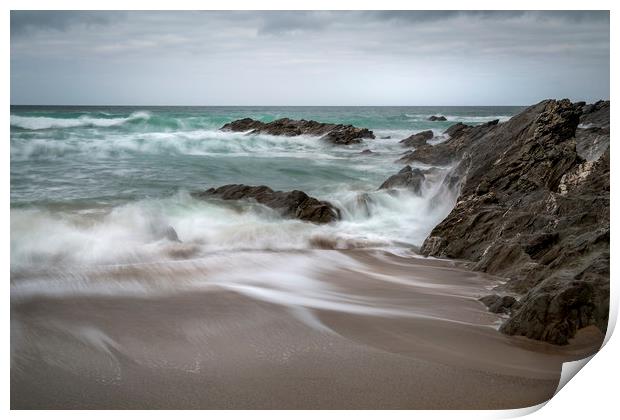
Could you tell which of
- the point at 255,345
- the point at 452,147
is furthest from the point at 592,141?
the point at 255,345

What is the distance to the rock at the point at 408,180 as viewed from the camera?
11.9 ft

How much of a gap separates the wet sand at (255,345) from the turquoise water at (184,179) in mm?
193

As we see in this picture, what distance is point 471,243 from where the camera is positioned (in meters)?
3.49

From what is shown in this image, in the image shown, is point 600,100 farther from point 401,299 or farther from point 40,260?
point 40,260

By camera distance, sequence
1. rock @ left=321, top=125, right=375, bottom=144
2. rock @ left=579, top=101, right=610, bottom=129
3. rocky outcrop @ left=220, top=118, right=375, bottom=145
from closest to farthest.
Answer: rock @ left=579, top=101, right=610, bottom=129 → rocky outcrop @ left=220, top=118, right=375, bottom=145 → rock @ left=321, top=125, right=375, bottom=144

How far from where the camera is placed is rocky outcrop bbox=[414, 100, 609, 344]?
2.73 metres

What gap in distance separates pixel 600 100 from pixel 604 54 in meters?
0.31

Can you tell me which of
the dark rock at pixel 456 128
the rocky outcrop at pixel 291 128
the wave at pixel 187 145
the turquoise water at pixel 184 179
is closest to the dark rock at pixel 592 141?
the turquoise water at pixel 184 179

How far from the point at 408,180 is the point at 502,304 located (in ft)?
3.57

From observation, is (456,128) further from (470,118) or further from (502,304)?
(502,304)

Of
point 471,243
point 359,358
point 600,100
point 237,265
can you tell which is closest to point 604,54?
point 600,100

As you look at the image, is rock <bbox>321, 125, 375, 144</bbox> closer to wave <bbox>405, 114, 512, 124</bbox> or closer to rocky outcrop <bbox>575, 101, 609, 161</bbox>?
wave <bbox>405, 114, 512, 124</bbox>

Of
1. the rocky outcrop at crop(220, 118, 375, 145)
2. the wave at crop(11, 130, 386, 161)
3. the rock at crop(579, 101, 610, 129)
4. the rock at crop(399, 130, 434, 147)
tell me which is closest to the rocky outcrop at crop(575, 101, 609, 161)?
the rock at crop(579, 101, 610, 129)

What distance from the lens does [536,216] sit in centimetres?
333
